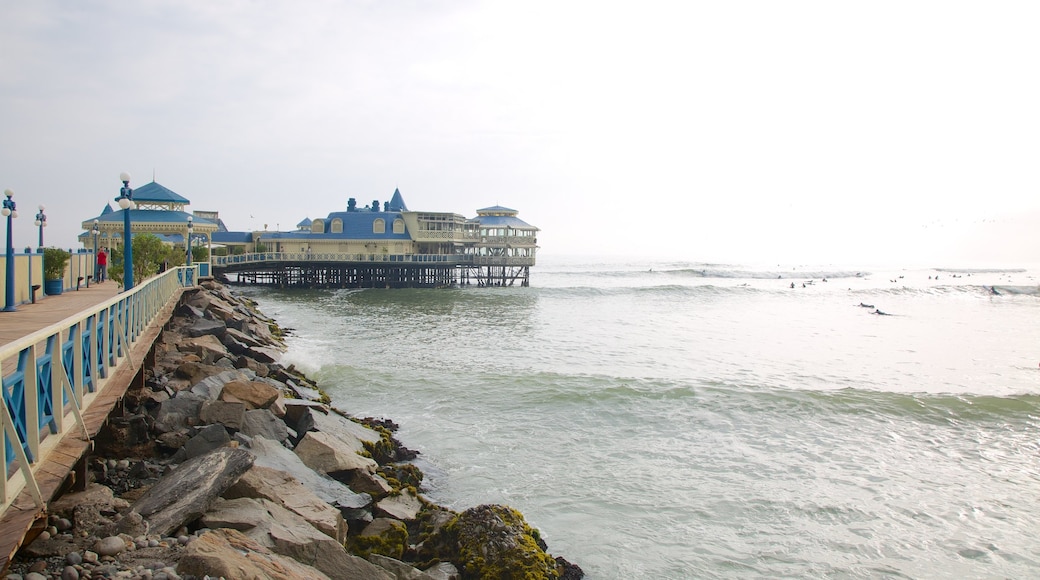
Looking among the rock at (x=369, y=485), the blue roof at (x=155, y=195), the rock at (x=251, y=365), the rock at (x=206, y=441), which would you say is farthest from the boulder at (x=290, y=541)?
the blue roof at (x=155, y=195)

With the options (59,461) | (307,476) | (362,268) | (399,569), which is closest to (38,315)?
(307,476)

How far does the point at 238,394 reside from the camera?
29.3ft

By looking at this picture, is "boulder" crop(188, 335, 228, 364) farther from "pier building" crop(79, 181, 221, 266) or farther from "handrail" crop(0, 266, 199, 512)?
"pier building" crop(79, 181, 221, 266)

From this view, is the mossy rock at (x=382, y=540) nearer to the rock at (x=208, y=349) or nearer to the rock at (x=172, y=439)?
the rock at (x=172, y=439)

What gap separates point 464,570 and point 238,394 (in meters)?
4.42

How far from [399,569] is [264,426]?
11.6 ft

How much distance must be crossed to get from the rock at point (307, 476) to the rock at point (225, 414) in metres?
0.58

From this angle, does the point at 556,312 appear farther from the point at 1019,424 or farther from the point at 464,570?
the point at 464,570

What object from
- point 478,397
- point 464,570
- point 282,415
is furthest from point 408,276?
point 464,570

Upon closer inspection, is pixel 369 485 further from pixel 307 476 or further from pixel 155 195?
pixel 155 195

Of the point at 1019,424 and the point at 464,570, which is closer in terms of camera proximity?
the point at 464,570

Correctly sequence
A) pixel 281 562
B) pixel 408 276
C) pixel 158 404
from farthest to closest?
pixel 408 276 < pixel 158 404 < pixel 281 562

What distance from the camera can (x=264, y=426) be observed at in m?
8.45

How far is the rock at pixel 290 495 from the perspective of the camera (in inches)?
239
